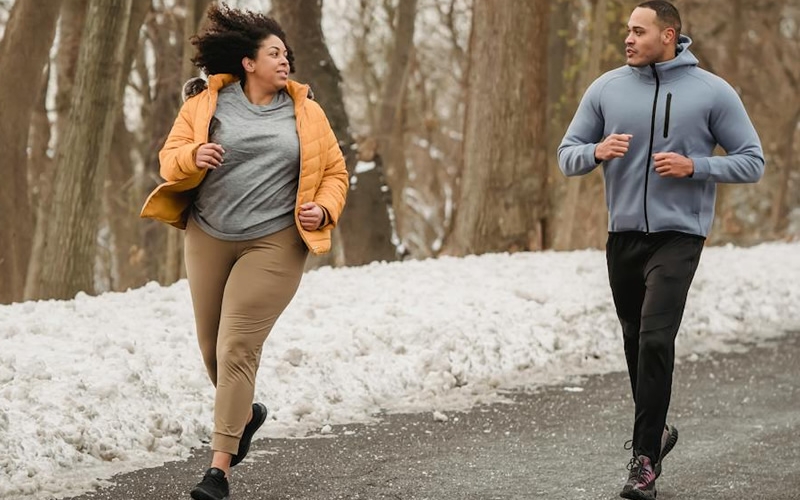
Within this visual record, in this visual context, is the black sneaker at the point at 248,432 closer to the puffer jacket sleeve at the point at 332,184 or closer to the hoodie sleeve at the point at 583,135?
the puffer jacket sleeve at the point at 332,184

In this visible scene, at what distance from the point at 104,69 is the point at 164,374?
4.85 m

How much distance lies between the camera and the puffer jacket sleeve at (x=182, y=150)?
5703 millimetres

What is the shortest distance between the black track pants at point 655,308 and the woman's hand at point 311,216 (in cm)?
145

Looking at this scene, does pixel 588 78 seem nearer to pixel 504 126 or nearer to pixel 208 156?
pixel 504 126

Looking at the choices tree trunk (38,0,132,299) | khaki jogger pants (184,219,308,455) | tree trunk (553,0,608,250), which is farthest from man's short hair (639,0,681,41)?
tree trunk (553,0,608,250)

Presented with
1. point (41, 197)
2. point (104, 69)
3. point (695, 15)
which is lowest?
point (41, 197)

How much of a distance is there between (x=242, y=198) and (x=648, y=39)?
1999 mm

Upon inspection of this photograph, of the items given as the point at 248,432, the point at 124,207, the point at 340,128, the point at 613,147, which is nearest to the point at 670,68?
the point at 613,147

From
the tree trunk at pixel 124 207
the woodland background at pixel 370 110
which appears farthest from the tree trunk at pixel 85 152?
the tree trunk at pixel 124 207

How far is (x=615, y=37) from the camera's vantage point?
22781 mm

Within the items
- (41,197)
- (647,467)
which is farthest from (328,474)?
(41,197)

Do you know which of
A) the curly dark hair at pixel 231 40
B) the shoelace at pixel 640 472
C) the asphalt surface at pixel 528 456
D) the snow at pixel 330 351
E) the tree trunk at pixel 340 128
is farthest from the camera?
the tree trunk at pixel 340 128

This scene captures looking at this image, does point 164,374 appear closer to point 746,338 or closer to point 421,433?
point 421,433

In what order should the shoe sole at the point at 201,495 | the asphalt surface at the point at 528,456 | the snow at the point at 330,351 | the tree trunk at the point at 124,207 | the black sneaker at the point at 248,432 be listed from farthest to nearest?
the tree trunk at the point at 124,207 < the snow at the point at 330,351 < the asphalt surface at the point at 528,456 < the black sneaker at the point at 248,432 < the shoe sole at the point at 201,495
